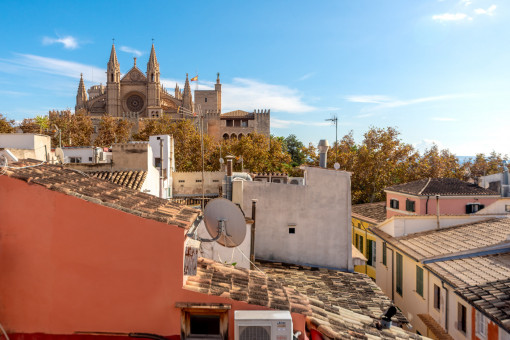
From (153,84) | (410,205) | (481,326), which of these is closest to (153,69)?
(153,84)

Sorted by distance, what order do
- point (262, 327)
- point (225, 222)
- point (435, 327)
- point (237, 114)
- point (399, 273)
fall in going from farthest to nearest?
point (237, 114) < point (399, 273) < point (435, 327) < point (225, 222) < point (262, 327)

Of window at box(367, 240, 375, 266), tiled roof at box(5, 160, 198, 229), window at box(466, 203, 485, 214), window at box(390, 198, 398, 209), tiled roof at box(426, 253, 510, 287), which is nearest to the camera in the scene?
tiled roof at box(5, 160, 198, 229)

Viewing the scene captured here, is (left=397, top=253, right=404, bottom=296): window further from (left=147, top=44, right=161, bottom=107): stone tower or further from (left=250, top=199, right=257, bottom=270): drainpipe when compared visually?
(left=147, top=44, right=161, bottom=107): stone tower

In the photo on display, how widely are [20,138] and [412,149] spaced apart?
34488 mm

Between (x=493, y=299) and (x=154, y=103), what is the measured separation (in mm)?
94075

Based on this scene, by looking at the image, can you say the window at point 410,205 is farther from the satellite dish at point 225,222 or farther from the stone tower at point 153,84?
the stone tower at point 153,84

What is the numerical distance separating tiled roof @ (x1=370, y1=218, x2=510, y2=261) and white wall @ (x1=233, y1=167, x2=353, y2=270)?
2708 mm

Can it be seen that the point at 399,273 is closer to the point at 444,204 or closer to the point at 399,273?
the point at 399,273

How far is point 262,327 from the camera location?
4539 mm

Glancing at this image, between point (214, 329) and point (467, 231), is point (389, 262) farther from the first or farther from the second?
point (214, 329)

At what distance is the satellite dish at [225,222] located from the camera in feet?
22.7

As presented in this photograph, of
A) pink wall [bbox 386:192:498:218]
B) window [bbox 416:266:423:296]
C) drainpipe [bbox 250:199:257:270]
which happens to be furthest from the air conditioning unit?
pink wall [bbox 386:192:498:218]

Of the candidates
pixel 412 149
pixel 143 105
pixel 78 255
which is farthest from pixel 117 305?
pixel 143 105

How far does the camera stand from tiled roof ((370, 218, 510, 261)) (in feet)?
45.5
